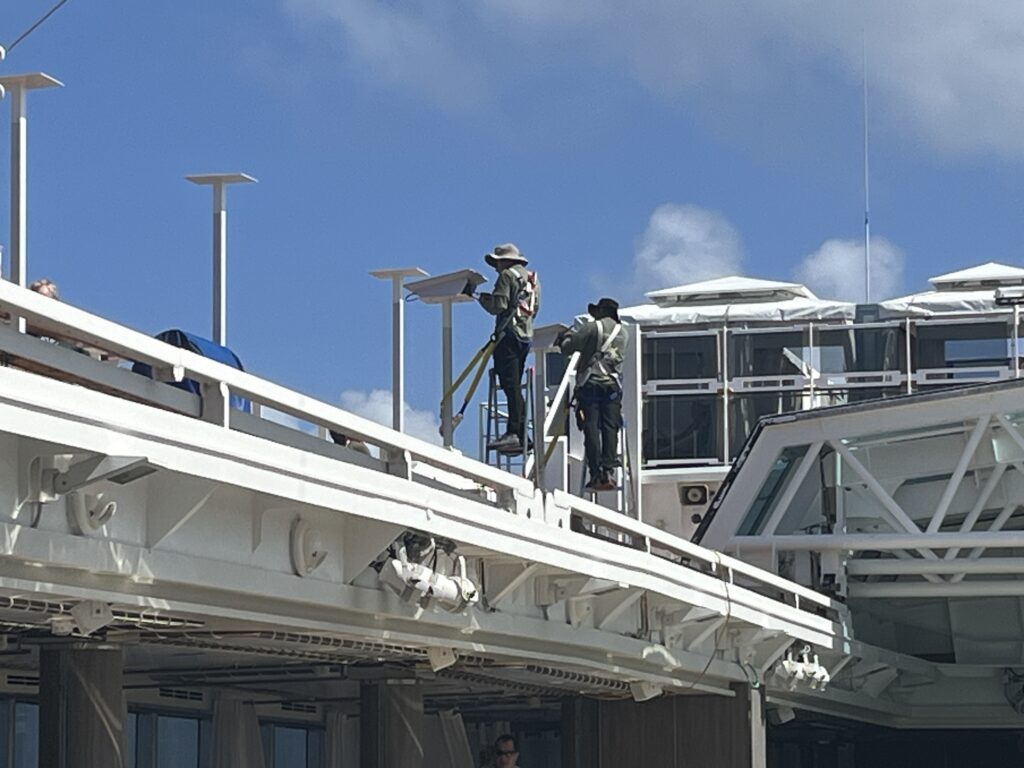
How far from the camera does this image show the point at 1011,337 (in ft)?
114

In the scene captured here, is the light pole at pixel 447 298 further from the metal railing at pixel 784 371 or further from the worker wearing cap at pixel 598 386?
the metal railing at pixel 784 371

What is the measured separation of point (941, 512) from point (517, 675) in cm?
726

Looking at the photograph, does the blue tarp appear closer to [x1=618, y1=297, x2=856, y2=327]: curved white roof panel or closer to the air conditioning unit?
the air conditioning unit

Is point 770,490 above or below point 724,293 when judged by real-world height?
below

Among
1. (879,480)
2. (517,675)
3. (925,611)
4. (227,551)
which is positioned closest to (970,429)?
(879,480)

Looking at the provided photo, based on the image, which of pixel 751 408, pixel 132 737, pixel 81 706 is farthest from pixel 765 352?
pixel 81 706

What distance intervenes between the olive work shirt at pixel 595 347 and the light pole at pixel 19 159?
5414mm

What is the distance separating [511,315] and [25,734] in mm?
9625

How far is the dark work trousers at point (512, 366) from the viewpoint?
16.8 meters

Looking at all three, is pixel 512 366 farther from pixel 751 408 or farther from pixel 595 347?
pixel 751 408

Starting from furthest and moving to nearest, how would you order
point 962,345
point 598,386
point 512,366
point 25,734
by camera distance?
point 962,345, point 25,734, point 598,386, point 512,366

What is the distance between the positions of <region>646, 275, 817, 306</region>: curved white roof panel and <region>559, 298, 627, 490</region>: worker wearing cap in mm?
19643

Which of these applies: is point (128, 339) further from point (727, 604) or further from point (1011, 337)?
point (1011, 337)

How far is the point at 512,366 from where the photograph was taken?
16.9 metres
